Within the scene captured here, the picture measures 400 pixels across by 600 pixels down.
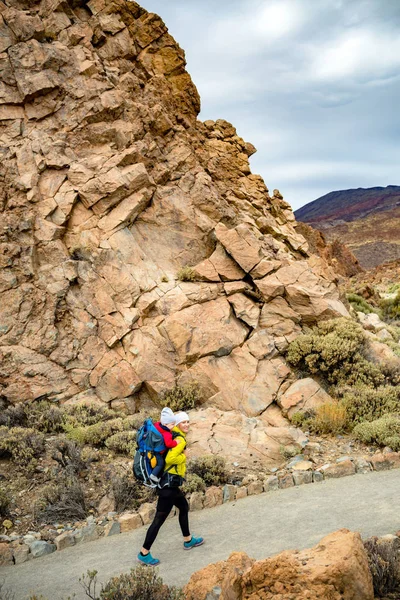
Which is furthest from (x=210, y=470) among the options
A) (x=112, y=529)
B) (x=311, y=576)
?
(x=311, y=576)

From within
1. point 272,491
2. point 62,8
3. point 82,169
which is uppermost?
point 62,8

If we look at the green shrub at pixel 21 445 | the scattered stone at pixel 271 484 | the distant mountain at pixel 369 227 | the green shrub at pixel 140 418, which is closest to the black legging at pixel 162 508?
the scattered stone at pixel 271 484

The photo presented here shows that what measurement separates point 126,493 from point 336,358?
6.04 metres

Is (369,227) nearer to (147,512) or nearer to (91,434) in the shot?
(91,434)

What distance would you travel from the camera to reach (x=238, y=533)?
19.4 feet

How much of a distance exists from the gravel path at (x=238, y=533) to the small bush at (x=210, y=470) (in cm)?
66

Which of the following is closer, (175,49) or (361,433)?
(361,433)

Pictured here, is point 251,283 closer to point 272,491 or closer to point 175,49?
point 272,491

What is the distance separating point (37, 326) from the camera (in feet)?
36.0

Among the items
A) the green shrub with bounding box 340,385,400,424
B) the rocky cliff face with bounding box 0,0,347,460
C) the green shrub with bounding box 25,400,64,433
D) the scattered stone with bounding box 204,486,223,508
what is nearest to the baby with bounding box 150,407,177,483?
the scattered stone with bounding box 204,486,223,508

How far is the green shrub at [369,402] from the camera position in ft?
31.0

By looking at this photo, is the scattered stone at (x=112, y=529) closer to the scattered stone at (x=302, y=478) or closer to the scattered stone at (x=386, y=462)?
the scattered stone at (x=302, y=478)

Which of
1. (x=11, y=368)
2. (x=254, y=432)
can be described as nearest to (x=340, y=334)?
(x=254, y=432)

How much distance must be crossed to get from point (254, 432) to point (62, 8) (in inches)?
537
